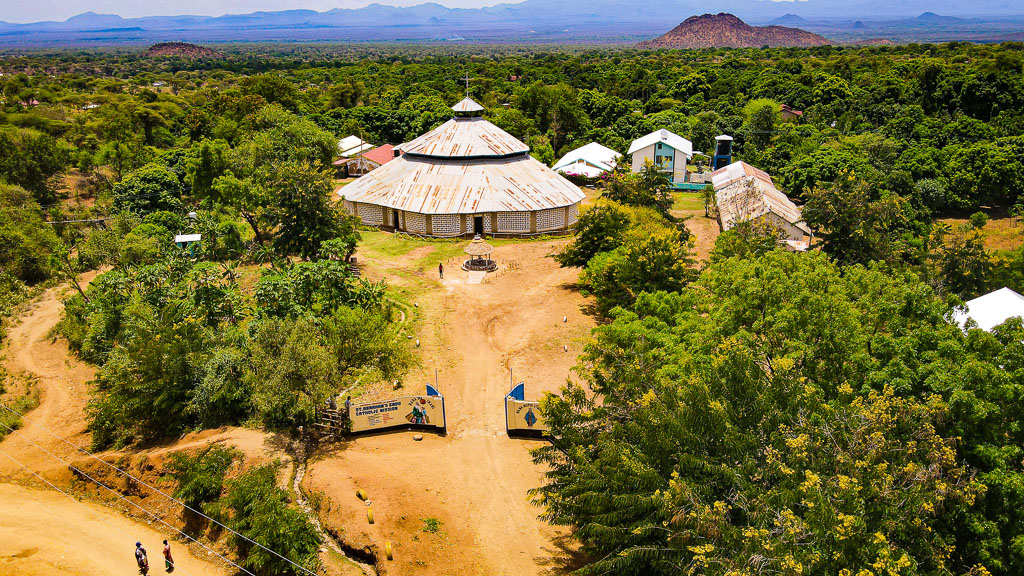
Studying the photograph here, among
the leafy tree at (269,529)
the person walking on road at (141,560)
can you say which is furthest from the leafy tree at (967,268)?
the person walking on road at (141,560)

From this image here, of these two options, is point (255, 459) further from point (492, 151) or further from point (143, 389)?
point (492, 151)

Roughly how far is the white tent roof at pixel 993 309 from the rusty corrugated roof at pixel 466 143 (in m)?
32.4

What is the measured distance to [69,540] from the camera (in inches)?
807

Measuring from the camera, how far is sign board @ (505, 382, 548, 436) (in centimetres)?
2248

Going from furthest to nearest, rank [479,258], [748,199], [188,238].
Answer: [748,199], [479,258], [188,238]

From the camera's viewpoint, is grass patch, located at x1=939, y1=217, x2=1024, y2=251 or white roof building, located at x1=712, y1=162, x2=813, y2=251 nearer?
white roof building, located at x1=712, y1=162, x2=813, y2=251

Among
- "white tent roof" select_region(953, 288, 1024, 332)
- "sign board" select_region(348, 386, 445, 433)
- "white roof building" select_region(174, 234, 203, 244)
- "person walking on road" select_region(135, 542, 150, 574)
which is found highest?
"white tent roof" select_region(953, 288, 1024, 332)

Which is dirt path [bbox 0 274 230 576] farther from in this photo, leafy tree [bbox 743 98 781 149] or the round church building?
leafy tree [bbox 743 98 781 149]

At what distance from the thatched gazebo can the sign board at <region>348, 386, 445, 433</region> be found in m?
16.5

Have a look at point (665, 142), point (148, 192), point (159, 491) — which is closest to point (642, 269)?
point (159, 491)

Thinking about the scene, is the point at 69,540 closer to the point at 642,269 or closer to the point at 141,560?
the point at 141,560

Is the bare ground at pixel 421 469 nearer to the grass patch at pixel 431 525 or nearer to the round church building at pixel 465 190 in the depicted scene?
the grass patch at pixel 431 525

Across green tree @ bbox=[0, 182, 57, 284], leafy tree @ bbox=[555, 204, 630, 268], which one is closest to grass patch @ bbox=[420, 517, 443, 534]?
leafy tree @ bbox=[555, 204, 630, 268]

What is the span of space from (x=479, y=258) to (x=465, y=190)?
814 centimetres
